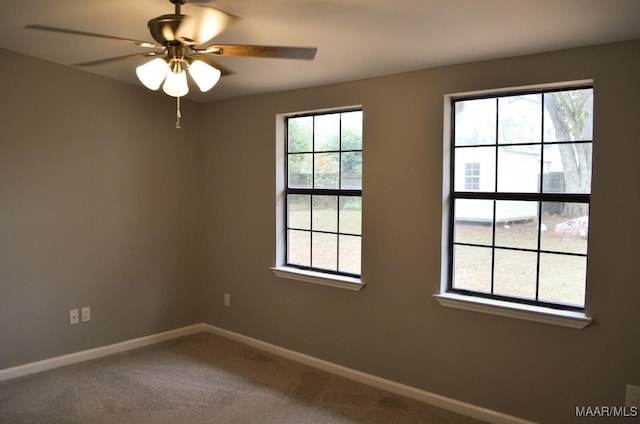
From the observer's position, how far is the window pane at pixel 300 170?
378 centimetres

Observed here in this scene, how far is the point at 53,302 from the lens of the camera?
11.6 ft

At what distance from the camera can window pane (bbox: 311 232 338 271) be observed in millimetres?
3633

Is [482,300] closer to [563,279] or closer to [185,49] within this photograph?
[563,279]

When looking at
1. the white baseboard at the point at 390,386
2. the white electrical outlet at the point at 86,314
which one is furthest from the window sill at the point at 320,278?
the white electrical outlet at the point at 86,314

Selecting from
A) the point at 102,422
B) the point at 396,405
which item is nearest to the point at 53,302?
the point at 102,422

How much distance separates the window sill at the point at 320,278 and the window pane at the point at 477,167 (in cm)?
102

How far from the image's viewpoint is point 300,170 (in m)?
3.85

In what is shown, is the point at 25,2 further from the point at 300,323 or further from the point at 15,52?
the point at 300,323

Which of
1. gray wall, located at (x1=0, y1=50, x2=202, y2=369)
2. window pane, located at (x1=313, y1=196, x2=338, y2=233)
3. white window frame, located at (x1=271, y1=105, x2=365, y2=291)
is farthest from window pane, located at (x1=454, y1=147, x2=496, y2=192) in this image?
gray wall, located at (x1=0, y1=50, x2=202, y2=369)

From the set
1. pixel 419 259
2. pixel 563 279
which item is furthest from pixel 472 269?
pixel 563 279

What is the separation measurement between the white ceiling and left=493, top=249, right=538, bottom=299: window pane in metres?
1.19

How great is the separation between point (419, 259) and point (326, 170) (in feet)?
3.54

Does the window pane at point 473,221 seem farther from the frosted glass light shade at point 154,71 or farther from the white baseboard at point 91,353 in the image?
the white baseboard at point 91,353

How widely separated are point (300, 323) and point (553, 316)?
1.92 meters
